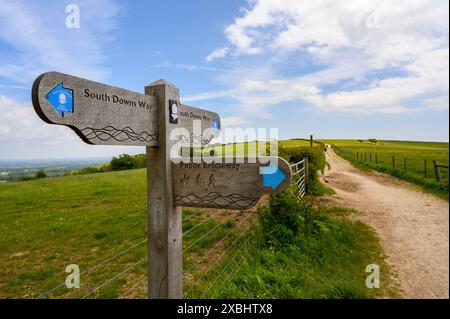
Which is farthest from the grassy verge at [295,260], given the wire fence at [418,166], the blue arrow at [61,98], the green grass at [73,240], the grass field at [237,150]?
the wire fence at [418,166]

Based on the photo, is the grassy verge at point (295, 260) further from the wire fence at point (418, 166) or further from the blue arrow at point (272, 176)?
the wire fence at point (418, 166)

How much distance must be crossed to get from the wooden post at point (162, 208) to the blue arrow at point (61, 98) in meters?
0.63

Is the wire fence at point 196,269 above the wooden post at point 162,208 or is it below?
below

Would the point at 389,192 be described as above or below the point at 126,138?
below

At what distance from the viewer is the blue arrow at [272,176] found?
1740 mm

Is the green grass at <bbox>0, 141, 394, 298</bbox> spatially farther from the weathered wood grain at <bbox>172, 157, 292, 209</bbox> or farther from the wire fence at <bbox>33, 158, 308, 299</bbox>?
the weathered wood grain at <bbox>172, 157, 292, 209</bbox>

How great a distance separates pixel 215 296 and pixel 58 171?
Result: 3086cm

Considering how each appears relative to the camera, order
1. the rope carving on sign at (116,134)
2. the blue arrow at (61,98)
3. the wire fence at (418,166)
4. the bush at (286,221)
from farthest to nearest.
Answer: the wire fence at (418,166), the bush at (286,221), the rope carving on sign at (116,134), the blue arrow at (61,98)

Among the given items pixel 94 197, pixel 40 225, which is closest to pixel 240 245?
pixel 40 225

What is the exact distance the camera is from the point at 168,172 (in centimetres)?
195

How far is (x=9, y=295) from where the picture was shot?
392 centimetres

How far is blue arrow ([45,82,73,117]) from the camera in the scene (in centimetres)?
133
